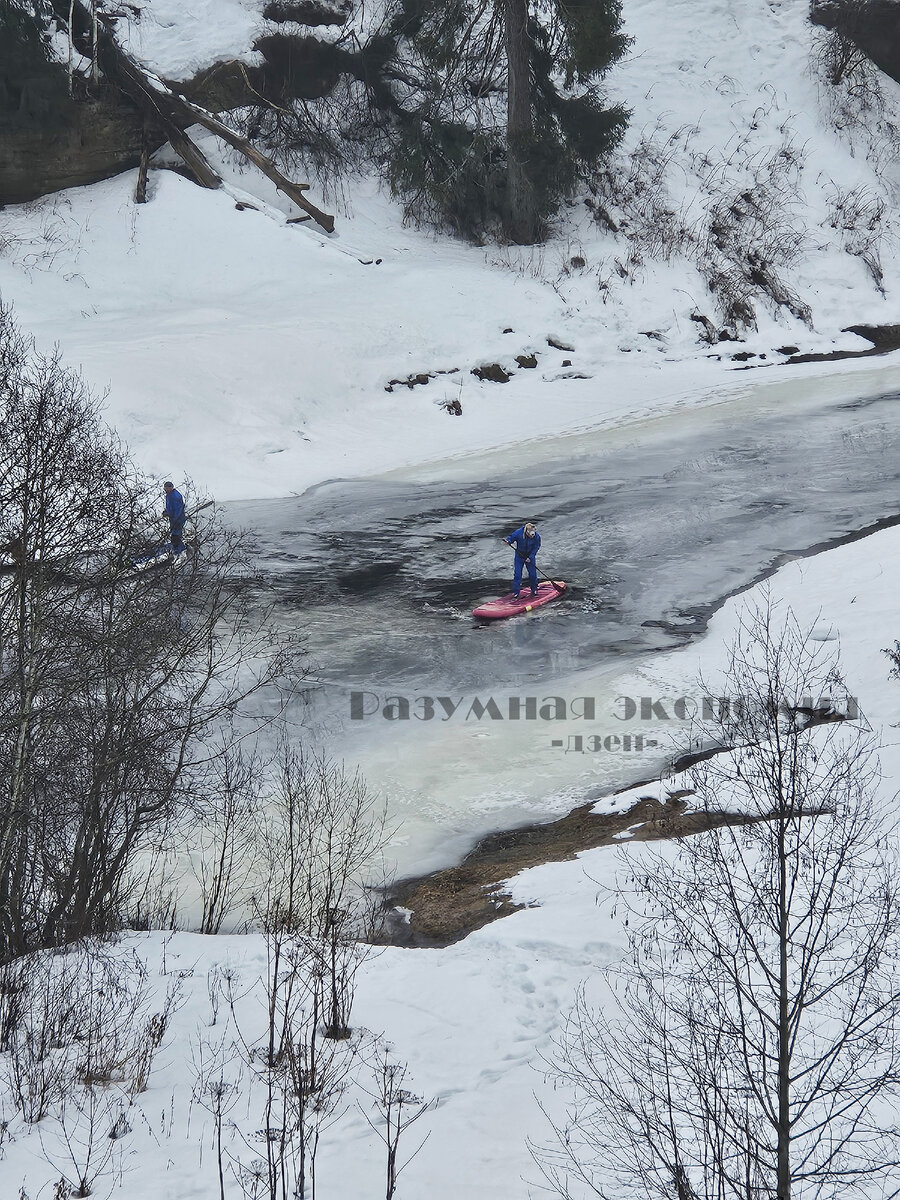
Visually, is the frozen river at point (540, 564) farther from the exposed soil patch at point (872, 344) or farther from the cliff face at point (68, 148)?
the cliff face at point (68, 148)

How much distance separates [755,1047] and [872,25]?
38.8m

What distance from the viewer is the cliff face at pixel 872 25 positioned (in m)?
35.2

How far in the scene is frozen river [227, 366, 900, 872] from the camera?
11.8 meters

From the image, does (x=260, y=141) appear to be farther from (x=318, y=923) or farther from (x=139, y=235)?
(x=318, y=923)

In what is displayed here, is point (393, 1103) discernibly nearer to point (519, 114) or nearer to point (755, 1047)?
point (755, 1047)

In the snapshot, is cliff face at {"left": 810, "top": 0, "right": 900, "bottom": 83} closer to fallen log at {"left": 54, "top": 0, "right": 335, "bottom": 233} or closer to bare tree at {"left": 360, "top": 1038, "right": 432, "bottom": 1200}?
fallen log at {"left": 54, "top": 0, "right": 335, "bottom": 233}

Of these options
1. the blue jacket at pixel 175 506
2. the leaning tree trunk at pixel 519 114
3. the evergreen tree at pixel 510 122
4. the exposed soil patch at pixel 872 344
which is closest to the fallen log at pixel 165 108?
the evergreen tree at pixel 510 122

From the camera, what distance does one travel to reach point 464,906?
30.8 ft

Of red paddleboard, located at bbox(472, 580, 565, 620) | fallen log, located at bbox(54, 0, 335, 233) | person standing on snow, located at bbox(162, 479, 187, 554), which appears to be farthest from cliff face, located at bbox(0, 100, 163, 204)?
red paddleboard, located at bbox(472, 580, 565, 620)

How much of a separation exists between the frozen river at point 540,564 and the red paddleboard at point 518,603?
195 mm

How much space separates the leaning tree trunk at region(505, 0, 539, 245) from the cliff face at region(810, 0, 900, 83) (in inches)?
482

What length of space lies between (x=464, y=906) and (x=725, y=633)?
6.31 metres

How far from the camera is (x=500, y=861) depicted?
1024cm

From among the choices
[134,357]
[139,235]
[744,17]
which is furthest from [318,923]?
[744,17]
